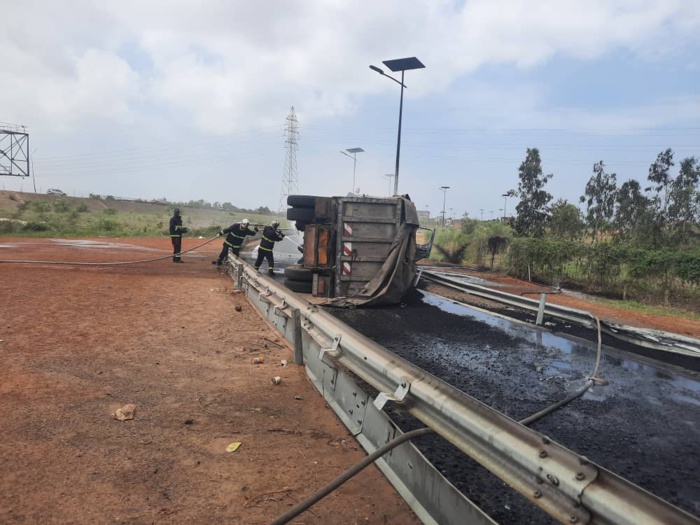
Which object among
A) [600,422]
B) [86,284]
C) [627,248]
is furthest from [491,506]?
[627,248]

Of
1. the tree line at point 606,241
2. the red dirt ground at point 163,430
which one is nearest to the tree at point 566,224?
the tree line at point 606,241

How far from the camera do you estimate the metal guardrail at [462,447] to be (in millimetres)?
1461

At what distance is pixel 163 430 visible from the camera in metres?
3.32

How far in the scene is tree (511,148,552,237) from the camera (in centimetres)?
2530

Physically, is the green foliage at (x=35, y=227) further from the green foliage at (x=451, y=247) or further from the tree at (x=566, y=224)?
the tree at (x=566, y=224)

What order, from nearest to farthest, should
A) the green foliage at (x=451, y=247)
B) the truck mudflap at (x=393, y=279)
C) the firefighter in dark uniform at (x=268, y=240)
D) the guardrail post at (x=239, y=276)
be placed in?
the truck mudflap at (x=393, y=279) < the guardrail post at (x=239, y=276) < the firefighter in dark uniform at (x=268, y=240) < the green foliage at (x=451, y=247)

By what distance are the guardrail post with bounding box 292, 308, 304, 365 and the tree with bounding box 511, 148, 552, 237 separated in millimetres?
23113

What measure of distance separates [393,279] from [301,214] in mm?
2700

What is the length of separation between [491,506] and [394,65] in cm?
1996

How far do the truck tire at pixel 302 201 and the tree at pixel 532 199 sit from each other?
61.6ft

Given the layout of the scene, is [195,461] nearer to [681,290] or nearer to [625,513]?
[625,513]

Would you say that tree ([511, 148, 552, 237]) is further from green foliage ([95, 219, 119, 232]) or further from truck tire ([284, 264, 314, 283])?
green foliage ([95, 219, 119, 232])

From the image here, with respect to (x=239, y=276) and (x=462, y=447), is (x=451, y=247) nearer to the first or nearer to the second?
(x=239, y=276)

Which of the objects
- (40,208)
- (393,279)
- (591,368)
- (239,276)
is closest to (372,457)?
(591,368)
